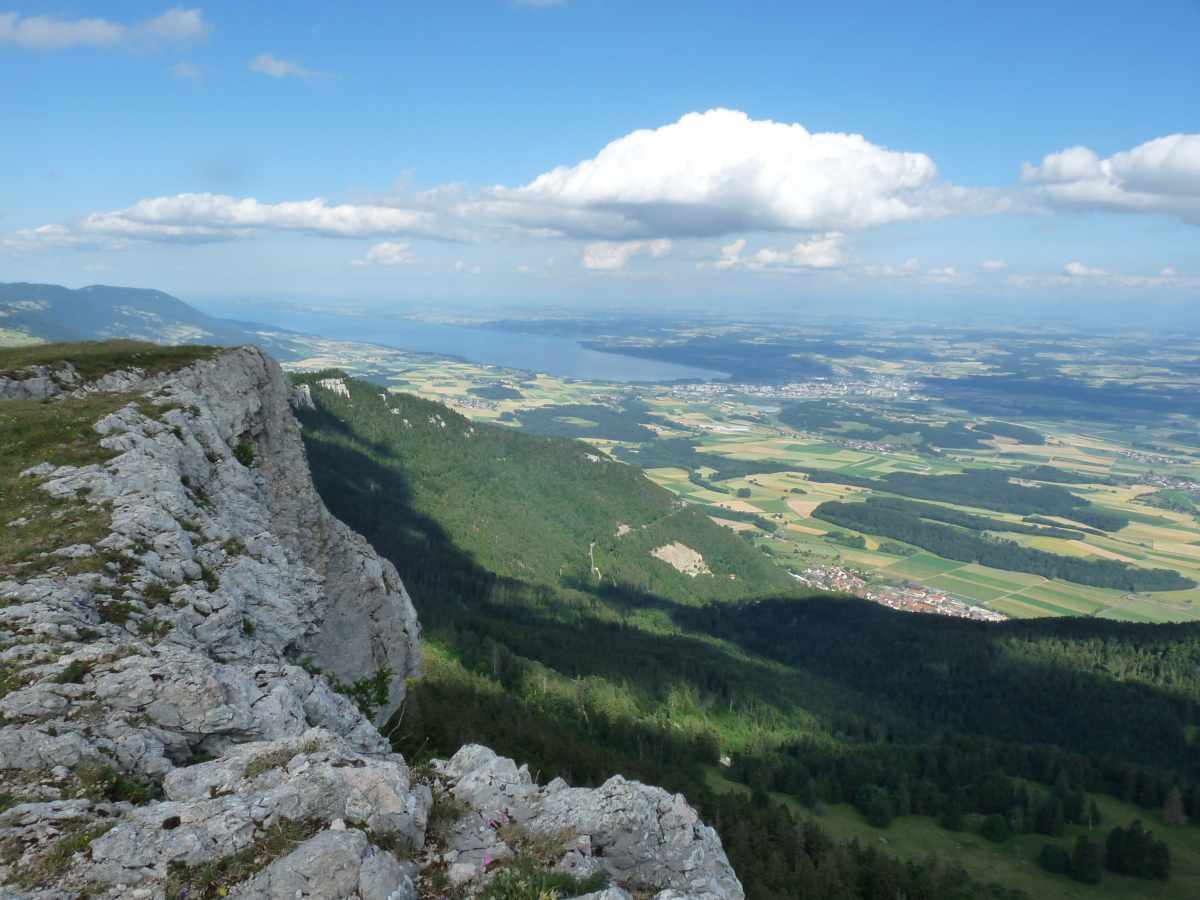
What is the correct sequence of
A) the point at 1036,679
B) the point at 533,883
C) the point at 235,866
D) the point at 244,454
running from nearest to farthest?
the point at 235,866, the point at 533,883, the point at 244,454, the point at 1036,679

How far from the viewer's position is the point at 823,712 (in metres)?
151

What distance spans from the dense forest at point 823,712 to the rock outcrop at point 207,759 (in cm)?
4118

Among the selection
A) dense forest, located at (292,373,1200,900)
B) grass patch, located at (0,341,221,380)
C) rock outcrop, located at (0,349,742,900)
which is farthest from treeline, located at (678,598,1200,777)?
rock outcrop, located at (0,349,742,900)

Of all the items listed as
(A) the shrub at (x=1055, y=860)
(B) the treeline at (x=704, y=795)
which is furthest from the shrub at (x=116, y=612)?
(A) the shrub at (x=1055, y=860)

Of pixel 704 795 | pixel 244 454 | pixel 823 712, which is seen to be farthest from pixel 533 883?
pixel 823 712

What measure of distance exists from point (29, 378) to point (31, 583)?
29.7 meters

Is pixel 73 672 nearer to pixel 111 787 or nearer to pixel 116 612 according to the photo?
pixel 116 612

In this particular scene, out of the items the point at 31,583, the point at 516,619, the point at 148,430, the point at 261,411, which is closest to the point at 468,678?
the point at 516,619

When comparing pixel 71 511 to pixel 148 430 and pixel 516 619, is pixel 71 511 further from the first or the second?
pixel 516 619

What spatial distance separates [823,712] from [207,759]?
510 feet

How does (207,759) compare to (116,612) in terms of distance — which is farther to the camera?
(116,612)

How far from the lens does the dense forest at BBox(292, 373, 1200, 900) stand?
9075 cm

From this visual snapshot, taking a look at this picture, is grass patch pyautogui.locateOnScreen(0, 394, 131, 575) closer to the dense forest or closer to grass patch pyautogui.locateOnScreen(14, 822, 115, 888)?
grass patch pyautogui.locateOnScreen(14, 822, 115, 888)

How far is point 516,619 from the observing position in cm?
16912
